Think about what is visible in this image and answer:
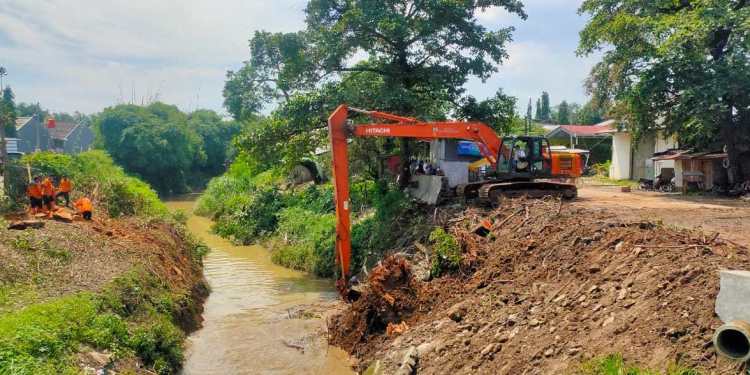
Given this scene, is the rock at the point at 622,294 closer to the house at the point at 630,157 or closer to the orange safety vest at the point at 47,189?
the orange safety vest at the point at 47,189

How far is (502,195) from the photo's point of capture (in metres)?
14.9

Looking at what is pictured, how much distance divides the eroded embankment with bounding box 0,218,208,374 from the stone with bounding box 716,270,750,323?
7951 mm

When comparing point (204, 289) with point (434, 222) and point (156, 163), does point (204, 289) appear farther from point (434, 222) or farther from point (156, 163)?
point (156, 163)

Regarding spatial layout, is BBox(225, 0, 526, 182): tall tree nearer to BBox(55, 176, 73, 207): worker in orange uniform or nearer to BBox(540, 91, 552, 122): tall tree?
BBox(55, 176, 73, 207): worker in orange uniform

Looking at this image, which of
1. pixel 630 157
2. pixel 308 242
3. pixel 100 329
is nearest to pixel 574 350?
pixel 100 329

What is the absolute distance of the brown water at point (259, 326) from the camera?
10812mm

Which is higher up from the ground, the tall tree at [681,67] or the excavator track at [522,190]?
the tall tree at [681,67]

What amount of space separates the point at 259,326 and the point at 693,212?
1130cm

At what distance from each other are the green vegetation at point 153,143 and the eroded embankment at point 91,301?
1355 inches

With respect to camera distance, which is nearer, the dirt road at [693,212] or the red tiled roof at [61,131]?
the dirt road at [693,212]

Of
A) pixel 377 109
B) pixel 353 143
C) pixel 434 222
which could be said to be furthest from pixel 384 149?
pixel 434 222

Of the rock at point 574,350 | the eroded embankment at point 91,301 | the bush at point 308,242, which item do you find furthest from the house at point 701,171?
the eroded embankment at point 91,301

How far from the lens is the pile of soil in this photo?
6.96 meters

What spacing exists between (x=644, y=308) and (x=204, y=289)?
41.2 feet
